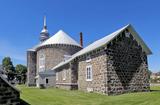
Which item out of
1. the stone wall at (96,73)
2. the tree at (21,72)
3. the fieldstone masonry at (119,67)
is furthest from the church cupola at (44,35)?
the fieldstone masonry at (119,67)

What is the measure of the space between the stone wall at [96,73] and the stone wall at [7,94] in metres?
13.0

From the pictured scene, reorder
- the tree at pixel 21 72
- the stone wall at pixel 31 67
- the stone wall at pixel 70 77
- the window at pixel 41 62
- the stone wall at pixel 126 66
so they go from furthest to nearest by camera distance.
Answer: the tree at pixel 21 72 → the stone wall at pixel 31 67 → the window at pixel 41 62 → the stone wall at pixel 70 77 → the stone wall at pixel 126 66

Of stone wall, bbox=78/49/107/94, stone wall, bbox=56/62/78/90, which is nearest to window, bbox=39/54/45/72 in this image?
stone wall, bbox=56/62/78/90

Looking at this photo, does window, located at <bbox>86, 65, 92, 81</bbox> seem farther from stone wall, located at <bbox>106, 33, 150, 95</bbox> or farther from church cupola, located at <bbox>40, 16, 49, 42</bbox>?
church cupola, located at <bbox>40, 16, 49, 42</bbox>

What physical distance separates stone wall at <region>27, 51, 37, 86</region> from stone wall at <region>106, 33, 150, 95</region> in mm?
35400

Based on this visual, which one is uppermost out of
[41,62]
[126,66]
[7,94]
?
[41,62]

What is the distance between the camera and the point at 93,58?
30.8m

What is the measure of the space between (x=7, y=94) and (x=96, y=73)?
15.2 m

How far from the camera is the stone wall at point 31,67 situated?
6107cm

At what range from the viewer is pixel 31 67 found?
204 feet

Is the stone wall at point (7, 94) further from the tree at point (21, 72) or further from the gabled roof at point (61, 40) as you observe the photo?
the tree at point (21, 72)

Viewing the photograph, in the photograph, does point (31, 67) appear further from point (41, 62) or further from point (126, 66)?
point (126, 66)

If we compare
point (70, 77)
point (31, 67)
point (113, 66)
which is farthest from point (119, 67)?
point (31, 67)

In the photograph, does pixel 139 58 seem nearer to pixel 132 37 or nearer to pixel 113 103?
pixel 132 37
